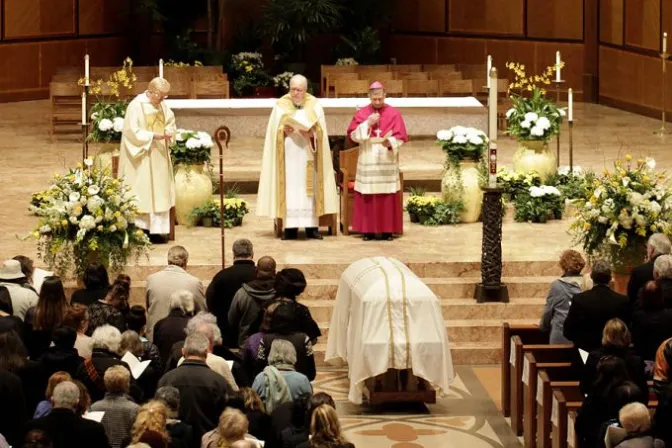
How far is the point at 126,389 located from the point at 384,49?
1919cm

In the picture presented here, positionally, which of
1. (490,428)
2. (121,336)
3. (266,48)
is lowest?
(490,428)

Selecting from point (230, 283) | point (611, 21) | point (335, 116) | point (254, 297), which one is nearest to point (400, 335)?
point (254, 297)

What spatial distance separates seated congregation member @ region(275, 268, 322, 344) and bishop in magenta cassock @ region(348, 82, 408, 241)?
3813 mm

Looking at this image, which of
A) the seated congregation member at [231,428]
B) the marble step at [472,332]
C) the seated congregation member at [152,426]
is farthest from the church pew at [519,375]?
the seated congregation member at [152,426]

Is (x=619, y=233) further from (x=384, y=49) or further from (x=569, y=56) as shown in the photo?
(x=384, y=49)

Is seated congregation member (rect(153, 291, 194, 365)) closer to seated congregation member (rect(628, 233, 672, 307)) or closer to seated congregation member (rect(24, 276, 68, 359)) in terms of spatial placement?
seated congregation member (rect(24, 276, 68, 359))

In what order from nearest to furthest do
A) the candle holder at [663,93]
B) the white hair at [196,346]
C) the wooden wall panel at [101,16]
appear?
the white hair at [196,346] → the candle holder at [663,93] → the wooden wall panel at [101,16]

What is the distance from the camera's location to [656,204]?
12688 millimetres

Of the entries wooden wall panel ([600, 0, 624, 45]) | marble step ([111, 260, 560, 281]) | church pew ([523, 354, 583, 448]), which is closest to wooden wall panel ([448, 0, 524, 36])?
wooden wall panel ([600, 0, 624, 45])

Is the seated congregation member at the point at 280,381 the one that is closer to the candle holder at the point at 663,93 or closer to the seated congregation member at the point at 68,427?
the seated congregation member at the point at 68,427

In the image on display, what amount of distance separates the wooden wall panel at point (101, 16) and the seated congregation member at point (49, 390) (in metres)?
18.3

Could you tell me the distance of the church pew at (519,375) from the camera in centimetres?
1090

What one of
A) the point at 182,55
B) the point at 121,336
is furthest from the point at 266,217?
the point at 182,55

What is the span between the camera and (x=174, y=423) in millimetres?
8547
